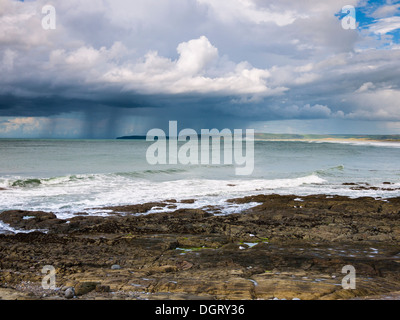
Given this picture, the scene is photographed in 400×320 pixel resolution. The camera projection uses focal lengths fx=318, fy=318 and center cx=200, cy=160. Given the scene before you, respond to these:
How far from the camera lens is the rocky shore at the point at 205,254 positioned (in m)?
6.58

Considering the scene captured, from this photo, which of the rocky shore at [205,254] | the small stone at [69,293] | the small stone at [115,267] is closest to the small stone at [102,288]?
the rocky shore at [205,254]

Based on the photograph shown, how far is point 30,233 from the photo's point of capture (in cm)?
1162

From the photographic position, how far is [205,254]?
9.23 m

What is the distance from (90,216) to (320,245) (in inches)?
385

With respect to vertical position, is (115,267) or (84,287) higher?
(84,287)

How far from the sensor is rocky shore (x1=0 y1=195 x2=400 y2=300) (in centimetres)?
658
